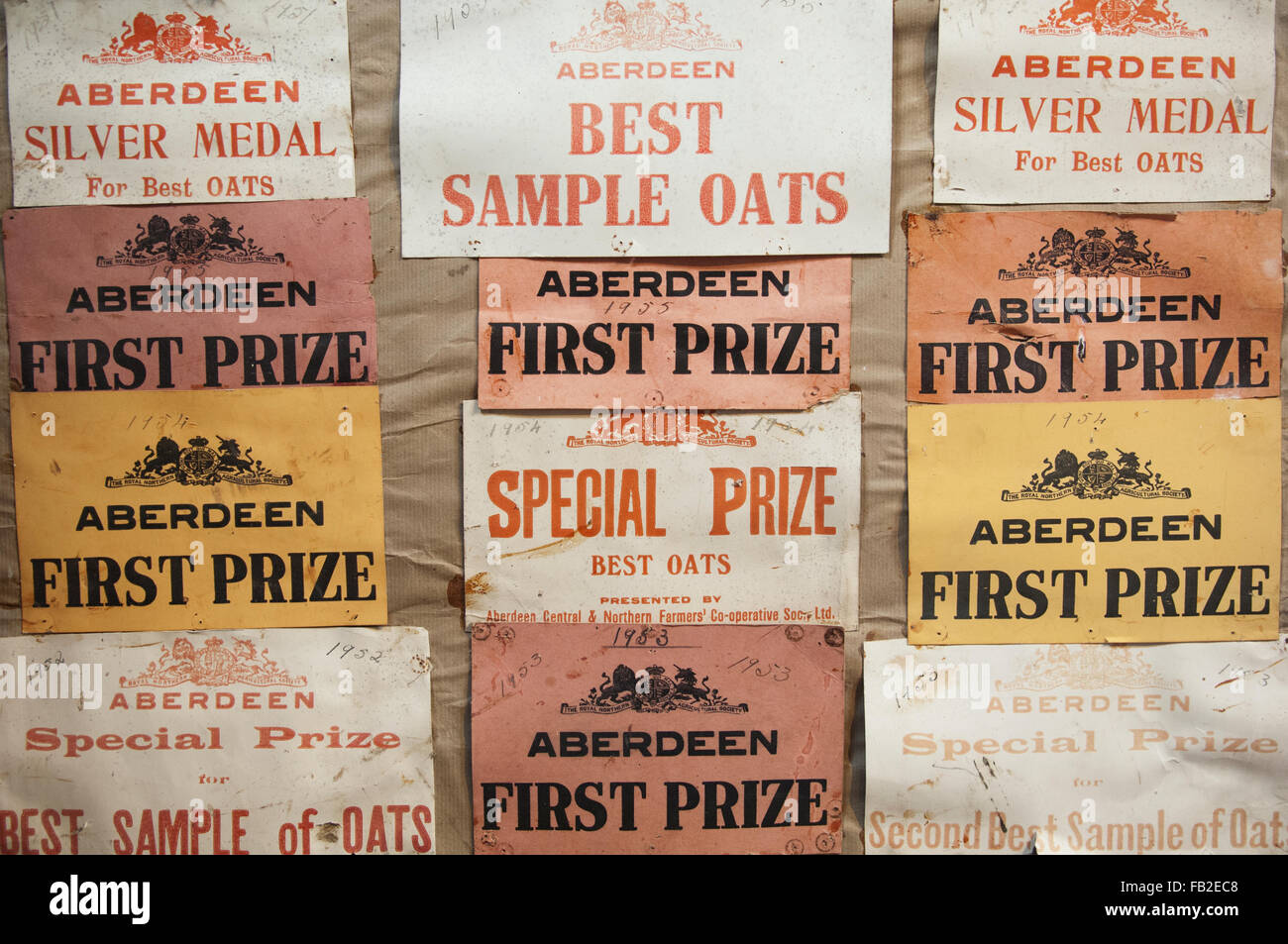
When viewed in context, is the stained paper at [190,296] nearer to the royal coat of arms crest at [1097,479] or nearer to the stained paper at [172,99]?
the stained paper at [172,99]

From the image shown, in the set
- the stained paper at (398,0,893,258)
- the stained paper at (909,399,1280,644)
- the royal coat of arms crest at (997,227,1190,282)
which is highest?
the stained paper at (398,0,893,258)

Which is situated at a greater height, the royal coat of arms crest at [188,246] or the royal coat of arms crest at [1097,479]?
the royal coat of arms crest at [188,246]

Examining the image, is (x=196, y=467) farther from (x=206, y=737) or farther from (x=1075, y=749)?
(x=1075, y=749)

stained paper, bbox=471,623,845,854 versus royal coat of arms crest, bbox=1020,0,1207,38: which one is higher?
royal coat of arms crest, bbox=1020,0,1207,38

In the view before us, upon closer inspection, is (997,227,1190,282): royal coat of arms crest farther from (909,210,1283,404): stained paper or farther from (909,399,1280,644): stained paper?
(909,399,1280,644): stained paper

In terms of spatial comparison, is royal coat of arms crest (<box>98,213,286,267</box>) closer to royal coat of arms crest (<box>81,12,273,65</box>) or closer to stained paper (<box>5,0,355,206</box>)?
stained paper (<box>5,0,355,206</box>)

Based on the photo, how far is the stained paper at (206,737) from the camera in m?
0.88

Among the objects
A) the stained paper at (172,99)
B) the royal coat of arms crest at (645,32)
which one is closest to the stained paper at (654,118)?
the royal coat of arms crest at (645,32)

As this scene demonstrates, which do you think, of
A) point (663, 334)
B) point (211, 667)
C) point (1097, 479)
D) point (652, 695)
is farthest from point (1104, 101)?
point (211, 667)

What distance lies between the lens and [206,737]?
2.90 ft

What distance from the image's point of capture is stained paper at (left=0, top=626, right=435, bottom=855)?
2.89 feet

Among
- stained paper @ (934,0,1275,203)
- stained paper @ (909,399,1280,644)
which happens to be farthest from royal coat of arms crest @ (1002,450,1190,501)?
stained paper @ (934,0,1275,203)

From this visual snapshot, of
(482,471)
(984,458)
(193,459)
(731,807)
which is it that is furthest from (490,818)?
(984,458)

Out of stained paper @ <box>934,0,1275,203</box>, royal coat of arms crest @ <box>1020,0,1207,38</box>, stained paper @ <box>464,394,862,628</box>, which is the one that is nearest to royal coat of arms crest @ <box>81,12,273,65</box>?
stained paper @ <box>464,394,862,628</box>
